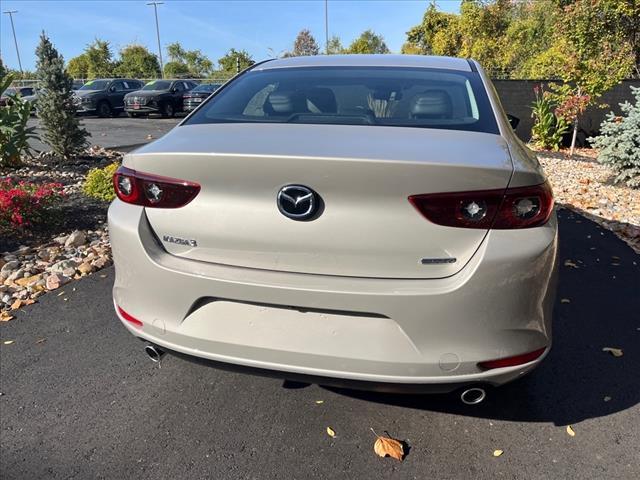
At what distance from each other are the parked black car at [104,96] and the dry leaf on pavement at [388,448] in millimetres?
22840

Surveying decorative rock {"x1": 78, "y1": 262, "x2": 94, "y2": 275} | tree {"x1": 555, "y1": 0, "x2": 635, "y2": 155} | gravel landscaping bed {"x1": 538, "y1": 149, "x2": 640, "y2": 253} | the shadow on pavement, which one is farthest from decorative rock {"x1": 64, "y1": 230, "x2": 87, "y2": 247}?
tree {"x1": 555, "y1": 0, "x2": 635, "y2": 155}

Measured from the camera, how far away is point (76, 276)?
13.6ft

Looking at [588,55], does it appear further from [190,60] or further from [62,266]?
[190,60]

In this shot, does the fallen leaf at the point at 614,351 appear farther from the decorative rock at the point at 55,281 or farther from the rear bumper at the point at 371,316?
the decorative rock at the point at 55,281

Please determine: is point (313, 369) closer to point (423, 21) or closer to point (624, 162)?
point (624, 162)

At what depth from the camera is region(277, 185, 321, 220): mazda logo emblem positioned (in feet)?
5.76

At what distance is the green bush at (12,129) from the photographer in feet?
24.5

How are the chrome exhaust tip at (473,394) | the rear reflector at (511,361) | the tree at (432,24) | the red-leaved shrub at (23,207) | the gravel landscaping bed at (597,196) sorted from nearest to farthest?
the rear reflector at (511,361), the chrome exhaust tip at (473,394), the red-leaved shrub at (23,207), the gravel landscaping bed at (597,196), the tree at (432,24)

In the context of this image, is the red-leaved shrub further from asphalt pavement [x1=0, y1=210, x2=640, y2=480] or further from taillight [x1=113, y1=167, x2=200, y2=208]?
taillight [x1=113, y1=167, x2=200, y2=208]

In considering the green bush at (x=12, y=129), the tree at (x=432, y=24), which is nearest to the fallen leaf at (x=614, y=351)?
the green bush at (x=12, y=129)

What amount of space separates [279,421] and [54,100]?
8120 millimetres

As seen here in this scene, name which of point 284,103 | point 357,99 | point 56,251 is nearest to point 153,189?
point 284,103

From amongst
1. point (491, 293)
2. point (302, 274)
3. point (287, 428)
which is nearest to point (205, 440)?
point (287, 428)

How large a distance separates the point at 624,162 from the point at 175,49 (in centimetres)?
6362
